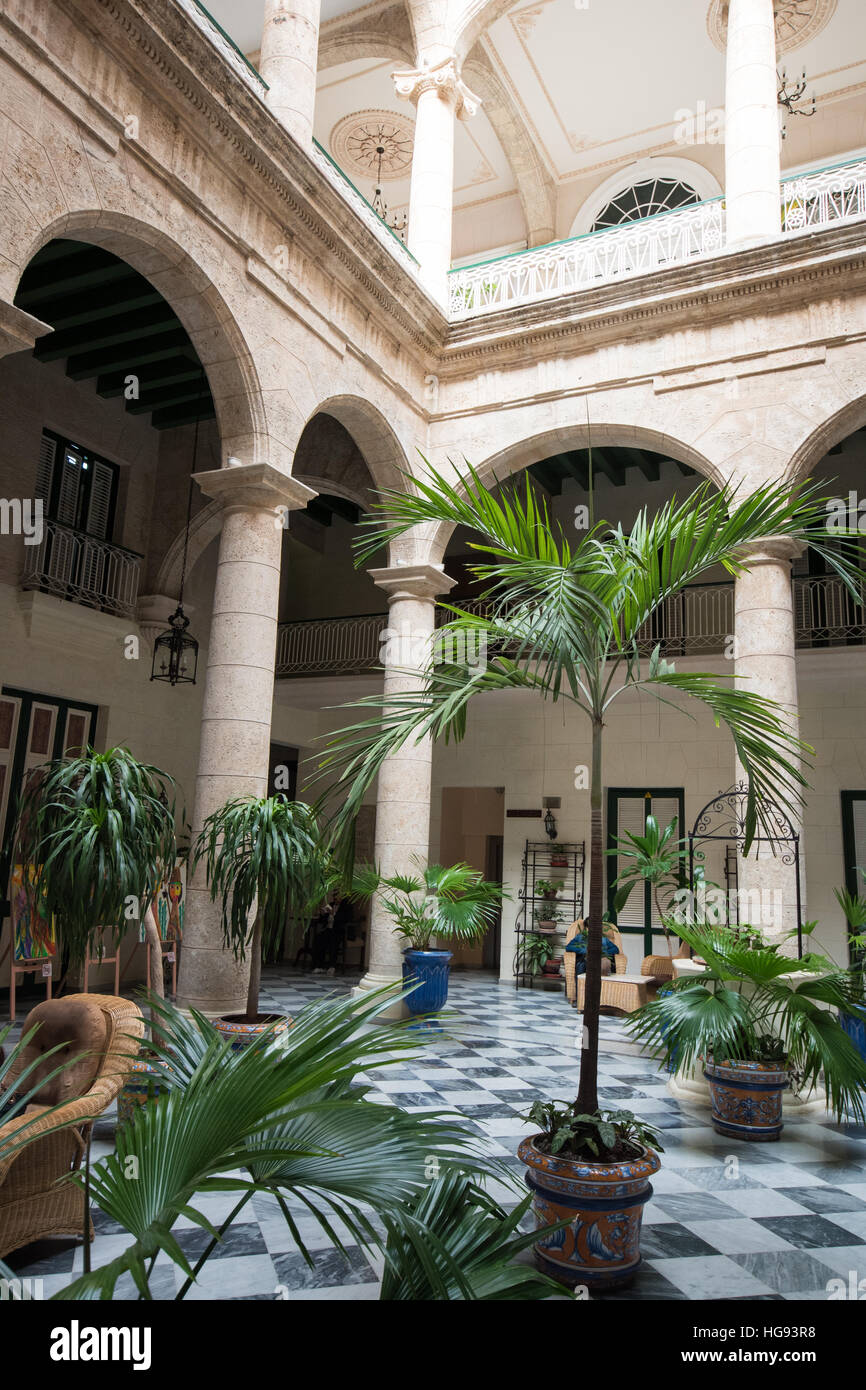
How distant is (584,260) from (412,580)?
3.87 m

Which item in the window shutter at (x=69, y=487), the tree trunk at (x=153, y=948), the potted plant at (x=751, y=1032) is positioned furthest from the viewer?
the window shutter at (x=69, y=487)

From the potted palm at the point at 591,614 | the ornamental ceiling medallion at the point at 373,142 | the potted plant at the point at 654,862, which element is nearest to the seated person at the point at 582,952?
the potted plant at the point at 654,862

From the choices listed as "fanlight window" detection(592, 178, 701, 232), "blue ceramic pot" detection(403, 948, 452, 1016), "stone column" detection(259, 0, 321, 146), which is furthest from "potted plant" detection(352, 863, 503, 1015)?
"fanlight window" detection(592, 178, 701, 232)

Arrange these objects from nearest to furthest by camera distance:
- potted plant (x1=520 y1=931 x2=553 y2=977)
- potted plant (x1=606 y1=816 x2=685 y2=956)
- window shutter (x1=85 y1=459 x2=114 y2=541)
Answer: potted plant (x1=606 y1=816 x2=685 y2=956) < window shutter (x1=85 y1=459 x2=114 y2=541) < potted plant (x1=520 y1=931 x2=553 y2=977)

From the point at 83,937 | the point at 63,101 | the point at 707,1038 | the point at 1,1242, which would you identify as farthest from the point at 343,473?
the point at 1,1242

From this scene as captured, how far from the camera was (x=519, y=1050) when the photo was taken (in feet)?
23.7

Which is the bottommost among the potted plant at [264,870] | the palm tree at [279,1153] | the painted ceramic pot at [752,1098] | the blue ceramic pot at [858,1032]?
A: the painted ceramic pot at [752,1098]

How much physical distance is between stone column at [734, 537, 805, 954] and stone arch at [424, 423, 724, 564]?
1.16m

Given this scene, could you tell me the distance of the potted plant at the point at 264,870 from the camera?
5.04 metres

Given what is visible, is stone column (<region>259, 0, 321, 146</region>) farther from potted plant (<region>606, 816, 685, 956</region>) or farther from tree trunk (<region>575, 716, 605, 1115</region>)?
potted plant (<region>606, 816, 685, 956</region>)

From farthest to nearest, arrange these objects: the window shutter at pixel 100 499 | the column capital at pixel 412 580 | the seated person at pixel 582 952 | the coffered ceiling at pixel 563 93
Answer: the coffered ceiling at pixel 563 93 < the window shutter at pixel 100 499 < the seated person at pixel 582 952 < the column capital at pixel 412 580

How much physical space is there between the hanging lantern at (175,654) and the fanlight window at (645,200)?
8179 mm

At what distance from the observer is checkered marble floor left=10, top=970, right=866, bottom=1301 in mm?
3051

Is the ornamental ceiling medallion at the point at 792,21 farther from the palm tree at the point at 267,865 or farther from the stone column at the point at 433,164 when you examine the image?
the palm tree at the point at 267,865
